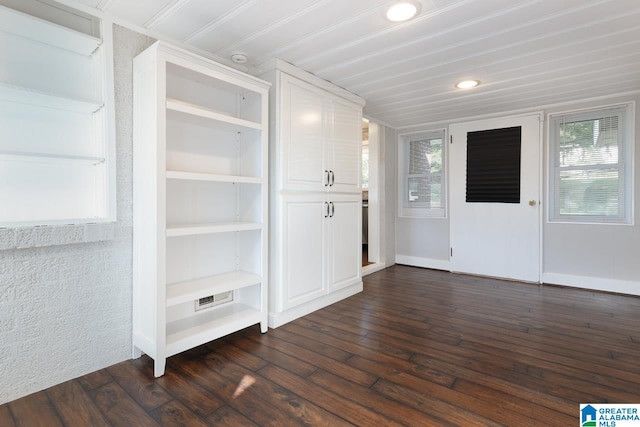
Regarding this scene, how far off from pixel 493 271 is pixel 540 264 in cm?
54

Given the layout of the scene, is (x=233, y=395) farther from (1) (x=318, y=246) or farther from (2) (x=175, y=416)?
(1) (x=318, y=246)

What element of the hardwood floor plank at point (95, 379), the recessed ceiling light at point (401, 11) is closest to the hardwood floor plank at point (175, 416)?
the hardwood floor plank at point (95, 379)

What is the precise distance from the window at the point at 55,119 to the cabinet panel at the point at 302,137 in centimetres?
123

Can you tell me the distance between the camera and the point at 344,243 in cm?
331

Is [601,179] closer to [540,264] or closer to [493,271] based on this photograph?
[540,264]

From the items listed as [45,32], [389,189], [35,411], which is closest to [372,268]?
[389,189]

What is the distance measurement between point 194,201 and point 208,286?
0.64 meters

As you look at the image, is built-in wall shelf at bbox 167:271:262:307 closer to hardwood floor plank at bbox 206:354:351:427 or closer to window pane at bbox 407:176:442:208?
hardwood floor plank at bbox 206:354:351:427

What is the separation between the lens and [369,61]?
2.59m

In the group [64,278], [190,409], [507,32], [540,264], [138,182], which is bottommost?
[190,409]

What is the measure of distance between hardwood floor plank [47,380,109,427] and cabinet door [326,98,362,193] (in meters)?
2.31

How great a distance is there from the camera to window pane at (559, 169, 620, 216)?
11.7 ft

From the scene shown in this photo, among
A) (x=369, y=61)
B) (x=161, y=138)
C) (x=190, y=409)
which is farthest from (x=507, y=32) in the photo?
(x=190, y=409)

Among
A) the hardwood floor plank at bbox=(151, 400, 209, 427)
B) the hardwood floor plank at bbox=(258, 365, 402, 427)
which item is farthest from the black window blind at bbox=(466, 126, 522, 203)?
the hardwood floor plank at bbox=(151, 400, 209, 427)
